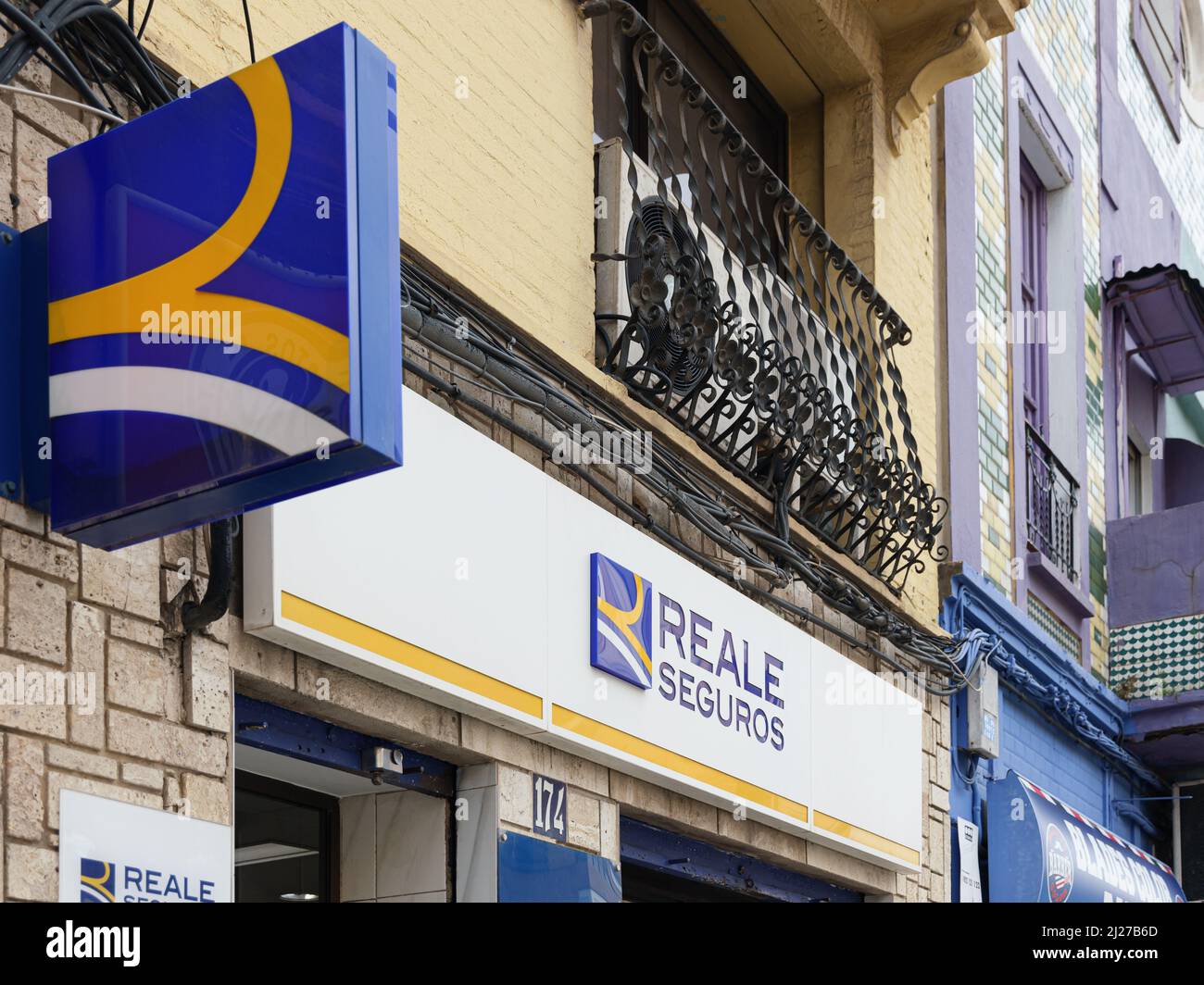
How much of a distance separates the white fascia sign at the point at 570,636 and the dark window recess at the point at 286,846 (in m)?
0.70

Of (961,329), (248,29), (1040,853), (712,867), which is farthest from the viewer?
(961,329)

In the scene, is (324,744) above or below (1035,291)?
below

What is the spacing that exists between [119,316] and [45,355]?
0.29 metres

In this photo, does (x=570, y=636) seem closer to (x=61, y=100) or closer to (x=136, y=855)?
(x=136, y=855)

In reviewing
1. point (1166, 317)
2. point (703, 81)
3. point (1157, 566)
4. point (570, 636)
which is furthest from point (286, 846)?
point (1166, 317)

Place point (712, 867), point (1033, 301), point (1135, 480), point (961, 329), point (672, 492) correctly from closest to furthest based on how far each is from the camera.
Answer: point (672, 492) → point (712, 867) → point (961, 329) → point (1033, 301) → point (1135, 480)

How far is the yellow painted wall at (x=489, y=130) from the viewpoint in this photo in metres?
5.82

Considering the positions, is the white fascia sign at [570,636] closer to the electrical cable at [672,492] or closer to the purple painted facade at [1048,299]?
the electrical cable at [672,492]

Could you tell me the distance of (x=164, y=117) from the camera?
451cm

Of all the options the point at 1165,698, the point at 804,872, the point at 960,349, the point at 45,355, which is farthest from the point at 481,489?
the point at 1165,698

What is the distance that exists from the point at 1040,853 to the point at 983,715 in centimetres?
79

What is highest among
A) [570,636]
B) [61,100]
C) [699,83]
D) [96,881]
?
[699,83]

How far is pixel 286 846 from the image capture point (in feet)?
20.6

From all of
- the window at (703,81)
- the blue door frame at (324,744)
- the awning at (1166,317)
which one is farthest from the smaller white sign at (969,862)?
the awning at (1166,317)
